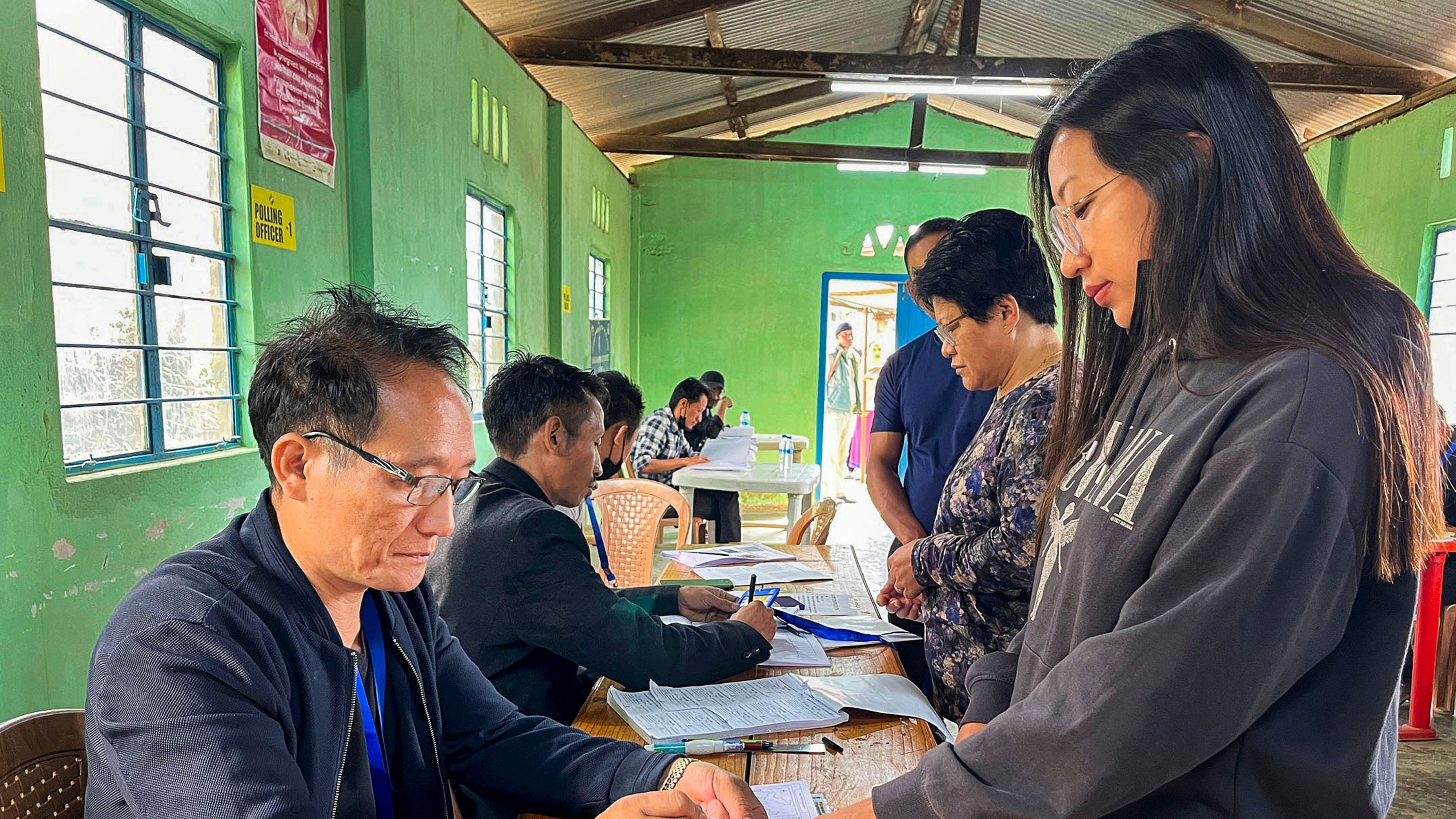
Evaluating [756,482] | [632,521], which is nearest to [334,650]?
[632,521]

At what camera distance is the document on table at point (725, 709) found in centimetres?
133

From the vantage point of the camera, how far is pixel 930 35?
7793mm

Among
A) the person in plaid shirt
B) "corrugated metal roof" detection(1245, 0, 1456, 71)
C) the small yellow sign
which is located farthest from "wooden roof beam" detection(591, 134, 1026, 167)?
the small yellow sign

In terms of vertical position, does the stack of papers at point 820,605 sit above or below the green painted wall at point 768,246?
below

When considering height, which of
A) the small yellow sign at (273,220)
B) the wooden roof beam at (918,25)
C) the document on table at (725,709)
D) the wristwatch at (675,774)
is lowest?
the document on table at (725,709)

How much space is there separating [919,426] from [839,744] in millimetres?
1278

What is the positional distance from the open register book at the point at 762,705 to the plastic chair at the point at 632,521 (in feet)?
6.27

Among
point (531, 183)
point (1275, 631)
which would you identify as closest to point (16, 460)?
point (1275, 631)

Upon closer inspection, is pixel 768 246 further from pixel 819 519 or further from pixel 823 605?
pixel 823 605

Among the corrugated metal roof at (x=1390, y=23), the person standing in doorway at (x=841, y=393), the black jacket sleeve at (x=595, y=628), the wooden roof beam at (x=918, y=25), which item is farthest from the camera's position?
the person standing in doorway at (x=841, y=393)

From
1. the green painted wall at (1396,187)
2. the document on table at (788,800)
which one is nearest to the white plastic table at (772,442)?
the green painted wall at (1396,187)

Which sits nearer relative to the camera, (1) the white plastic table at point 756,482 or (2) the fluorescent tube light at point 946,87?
(1) the white plastic table at point 756,482

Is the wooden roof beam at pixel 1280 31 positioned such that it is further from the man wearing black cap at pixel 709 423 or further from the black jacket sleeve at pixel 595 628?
the black jacket sleeve at pixel 595 628

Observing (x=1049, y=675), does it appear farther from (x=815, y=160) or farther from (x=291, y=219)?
(x=815, y=160)
